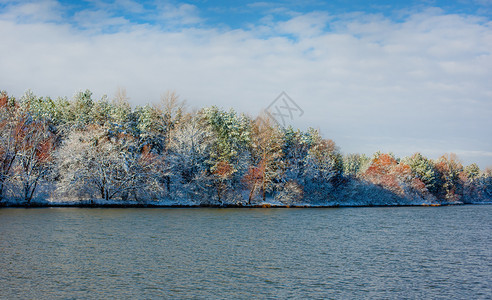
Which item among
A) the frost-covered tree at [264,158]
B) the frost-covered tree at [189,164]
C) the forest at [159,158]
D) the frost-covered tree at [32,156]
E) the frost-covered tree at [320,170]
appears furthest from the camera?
the frost-covered tree at [320,170]

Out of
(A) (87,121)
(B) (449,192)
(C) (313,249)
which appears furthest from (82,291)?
(B) (449,192)

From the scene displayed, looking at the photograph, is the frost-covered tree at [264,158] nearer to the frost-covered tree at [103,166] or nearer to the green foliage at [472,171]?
the frost-covered tree at [103,166]

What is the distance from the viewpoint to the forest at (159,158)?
66.8 m

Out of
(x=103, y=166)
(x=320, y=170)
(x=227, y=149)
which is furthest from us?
(x=320, y=170)

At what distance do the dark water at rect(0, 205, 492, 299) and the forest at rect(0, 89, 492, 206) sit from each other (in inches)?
1106

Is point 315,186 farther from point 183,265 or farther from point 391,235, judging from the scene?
point 183,265

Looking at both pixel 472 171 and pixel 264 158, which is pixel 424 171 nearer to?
pixel 472 171

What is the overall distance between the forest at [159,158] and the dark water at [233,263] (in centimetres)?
2809

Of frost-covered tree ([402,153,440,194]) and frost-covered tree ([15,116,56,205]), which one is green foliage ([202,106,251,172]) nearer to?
frost-covered tree ([15,116,56,205])

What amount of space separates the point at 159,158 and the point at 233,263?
173ft

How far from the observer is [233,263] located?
24.7m

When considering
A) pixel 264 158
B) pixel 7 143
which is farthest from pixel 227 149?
pixel 7 143

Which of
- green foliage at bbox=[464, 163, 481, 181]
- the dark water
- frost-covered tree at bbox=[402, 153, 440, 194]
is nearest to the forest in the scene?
frost-covered tree at bbox=[402, 153, 440, 194]

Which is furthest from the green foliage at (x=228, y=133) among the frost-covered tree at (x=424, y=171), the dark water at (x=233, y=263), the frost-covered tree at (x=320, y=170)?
the frost-covered tree at (x=424, y=171)
